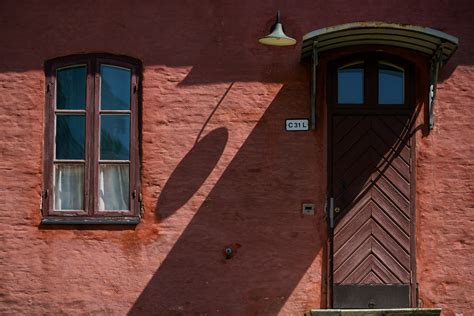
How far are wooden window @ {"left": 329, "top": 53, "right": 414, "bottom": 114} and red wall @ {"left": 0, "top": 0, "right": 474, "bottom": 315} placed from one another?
10.8 inches

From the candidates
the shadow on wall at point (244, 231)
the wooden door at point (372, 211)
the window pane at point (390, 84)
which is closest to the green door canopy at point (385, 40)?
the window pane at point (390, 84)

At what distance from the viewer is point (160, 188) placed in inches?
350

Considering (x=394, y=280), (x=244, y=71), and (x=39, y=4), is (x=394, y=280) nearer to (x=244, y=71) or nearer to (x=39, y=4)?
(x=244, y=71)

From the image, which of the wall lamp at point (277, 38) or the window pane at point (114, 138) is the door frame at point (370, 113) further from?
the window pane at point (114, 138)

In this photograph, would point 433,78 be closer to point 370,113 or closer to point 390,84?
point 390,84

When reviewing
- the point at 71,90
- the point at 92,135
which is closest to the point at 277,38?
the point at 92,135

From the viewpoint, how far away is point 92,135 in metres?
8.96

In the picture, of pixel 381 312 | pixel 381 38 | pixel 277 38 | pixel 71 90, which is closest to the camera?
pixel 277 38

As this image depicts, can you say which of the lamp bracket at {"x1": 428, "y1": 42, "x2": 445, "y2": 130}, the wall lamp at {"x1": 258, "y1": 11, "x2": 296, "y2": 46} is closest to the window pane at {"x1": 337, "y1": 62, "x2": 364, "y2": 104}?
the lamp bracket at {"x1": 428, "y1": 42, "x2": 445, "y2": 130}

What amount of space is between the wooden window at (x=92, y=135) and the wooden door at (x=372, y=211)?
7.73 ft

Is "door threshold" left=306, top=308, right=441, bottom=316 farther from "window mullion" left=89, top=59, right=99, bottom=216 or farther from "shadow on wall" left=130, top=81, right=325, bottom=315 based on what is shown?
"window mullion" left=89, top=59, right=99, bottom=216

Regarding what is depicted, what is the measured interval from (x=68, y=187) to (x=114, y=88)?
4.15ft

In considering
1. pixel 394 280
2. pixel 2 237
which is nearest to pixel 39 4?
pixel 2 237

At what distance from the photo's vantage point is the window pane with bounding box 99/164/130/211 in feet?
29.3
